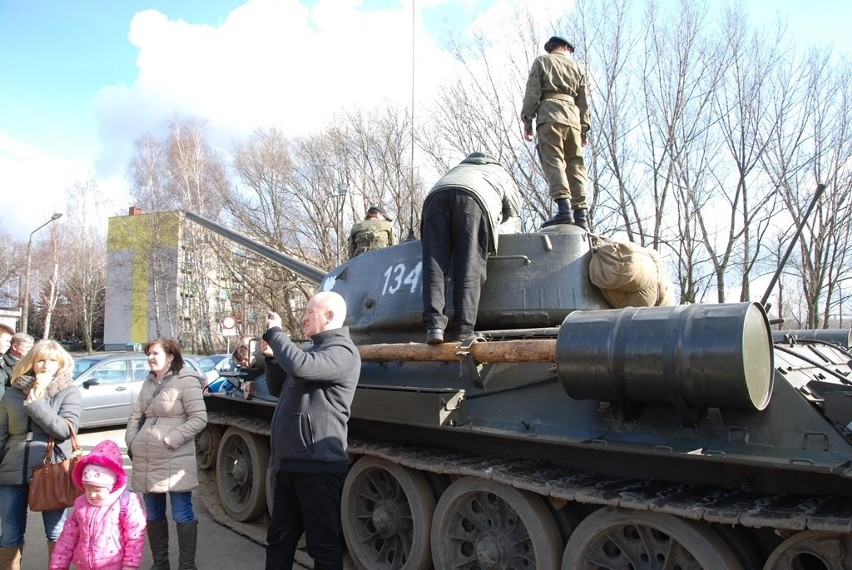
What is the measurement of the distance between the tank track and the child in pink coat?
1.66 meters

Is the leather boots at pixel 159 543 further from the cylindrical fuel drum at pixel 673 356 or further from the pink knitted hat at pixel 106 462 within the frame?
the cylindrical fuel drum at pixel 673 356

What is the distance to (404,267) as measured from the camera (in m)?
5.71

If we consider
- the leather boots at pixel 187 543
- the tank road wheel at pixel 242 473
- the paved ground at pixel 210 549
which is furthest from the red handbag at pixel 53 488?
the tank road wheel at pixel 242 473

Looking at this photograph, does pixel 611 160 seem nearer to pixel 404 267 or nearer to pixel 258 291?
pixel 404 267

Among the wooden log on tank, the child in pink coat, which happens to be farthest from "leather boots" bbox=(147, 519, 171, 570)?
the wooden log on tank

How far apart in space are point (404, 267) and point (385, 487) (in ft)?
5.96

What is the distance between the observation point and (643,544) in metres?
3.63

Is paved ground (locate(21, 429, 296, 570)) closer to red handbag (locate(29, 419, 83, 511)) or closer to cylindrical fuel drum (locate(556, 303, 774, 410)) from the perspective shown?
red handbag (locate(29, 419, 83, 511))

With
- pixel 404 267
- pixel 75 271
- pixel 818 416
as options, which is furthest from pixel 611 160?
pixel 75 271

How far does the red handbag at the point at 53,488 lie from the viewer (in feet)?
14.9

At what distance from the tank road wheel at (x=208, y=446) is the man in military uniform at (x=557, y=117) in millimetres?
4421

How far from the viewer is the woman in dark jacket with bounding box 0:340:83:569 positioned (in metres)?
4.61

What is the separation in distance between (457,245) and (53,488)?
3.28 meters

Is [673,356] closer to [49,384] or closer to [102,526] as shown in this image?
[102,526]
